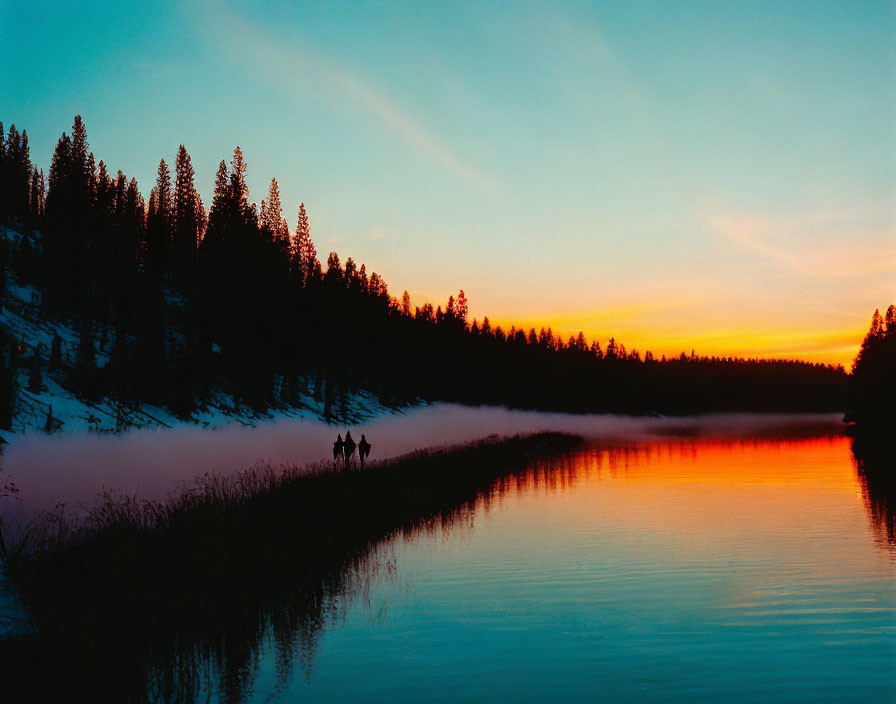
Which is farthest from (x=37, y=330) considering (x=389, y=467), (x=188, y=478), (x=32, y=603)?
(x=32, y=603)

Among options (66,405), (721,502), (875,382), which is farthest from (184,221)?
(875,382)

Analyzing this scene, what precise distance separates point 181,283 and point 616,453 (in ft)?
155

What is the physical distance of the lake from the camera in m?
11.5

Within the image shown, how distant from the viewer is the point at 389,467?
34281 millimetres

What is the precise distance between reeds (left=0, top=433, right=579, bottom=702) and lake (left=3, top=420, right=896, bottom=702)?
5.8 inches

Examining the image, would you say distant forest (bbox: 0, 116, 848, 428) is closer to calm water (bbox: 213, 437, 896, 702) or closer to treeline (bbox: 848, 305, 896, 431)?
calm water (bbox: 213, 437, 896, 702)

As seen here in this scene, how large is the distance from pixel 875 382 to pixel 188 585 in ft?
371

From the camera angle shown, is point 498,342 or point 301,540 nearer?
point 301,540

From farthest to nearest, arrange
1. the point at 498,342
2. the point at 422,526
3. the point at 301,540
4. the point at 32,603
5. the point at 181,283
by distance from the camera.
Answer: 1. the point at 498,342
2. the point at 181,283
3. the point at 422,526
4. the point at 301,540
5. the point at 32,603

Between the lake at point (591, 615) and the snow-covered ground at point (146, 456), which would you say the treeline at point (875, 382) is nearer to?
the snow-covered ground at point (146, 456)

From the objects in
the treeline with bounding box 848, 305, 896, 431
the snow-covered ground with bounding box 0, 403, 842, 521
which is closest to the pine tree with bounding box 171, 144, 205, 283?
the snow-covered ground with bounding box 0, 403, 842, 521

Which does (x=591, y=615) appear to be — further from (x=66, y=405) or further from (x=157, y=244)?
(x=157, y=244)

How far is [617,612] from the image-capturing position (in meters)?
15.6

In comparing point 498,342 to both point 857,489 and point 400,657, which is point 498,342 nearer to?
point 857,489
